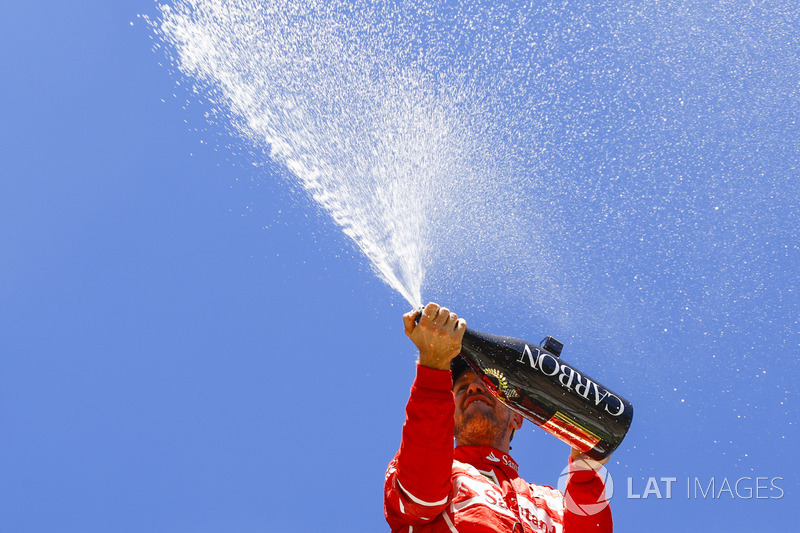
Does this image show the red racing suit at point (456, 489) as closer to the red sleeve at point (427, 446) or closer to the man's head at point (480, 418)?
the red sleeve at point (427, 446)

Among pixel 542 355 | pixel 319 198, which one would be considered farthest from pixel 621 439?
pixel 319 198

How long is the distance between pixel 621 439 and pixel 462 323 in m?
1.76

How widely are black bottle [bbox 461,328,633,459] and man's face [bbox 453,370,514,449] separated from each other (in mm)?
1076

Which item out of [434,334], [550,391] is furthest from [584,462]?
[434,334]

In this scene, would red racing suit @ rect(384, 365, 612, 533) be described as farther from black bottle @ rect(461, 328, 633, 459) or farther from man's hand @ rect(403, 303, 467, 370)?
black bottle @ rect(461, 328, 633, 459)

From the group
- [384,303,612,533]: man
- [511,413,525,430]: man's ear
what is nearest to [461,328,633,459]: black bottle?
[384,303,612,533]: man

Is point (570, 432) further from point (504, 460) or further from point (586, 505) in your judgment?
point (504, 460)

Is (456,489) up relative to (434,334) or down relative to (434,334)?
down

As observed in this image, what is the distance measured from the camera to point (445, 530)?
4777mm

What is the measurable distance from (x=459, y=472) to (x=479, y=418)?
3.26ft

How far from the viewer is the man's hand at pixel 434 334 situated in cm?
443

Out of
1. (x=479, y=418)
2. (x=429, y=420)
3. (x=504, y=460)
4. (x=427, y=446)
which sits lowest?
(x=427, y=446)

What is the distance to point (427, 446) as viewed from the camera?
4.35m

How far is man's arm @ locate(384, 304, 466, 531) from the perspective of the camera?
4.37 meters
